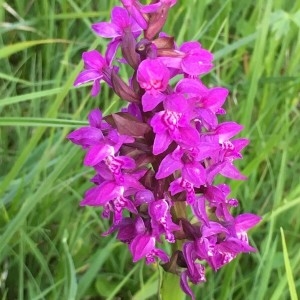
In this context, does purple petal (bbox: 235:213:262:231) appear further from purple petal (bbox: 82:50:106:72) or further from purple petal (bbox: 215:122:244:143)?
purple petal (bbox: 82:50:106:72)

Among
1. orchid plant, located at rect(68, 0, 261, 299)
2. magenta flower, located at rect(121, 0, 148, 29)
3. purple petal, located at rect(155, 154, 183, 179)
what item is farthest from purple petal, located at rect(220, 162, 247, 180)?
magenta flower, located at rect(121, 0, 148, 29)

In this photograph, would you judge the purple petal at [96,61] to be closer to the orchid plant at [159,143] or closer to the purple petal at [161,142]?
the orchid plant at [159,143]

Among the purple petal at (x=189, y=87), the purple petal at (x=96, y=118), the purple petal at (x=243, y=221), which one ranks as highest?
the purple petal at (x=189, y=87)

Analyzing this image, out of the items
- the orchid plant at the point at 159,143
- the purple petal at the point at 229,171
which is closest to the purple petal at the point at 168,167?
the orchid plant at the point at 159,143

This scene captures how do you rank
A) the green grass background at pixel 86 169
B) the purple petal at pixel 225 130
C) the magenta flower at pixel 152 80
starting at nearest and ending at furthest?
the magenta flower at pixel 152 80 < the purple petal at pixel 225 130 < the green grass background at pixel 86 169

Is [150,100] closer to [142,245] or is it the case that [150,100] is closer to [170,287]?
[142,245]

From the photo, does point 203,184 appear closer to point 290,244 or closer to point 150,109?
point 150,109
